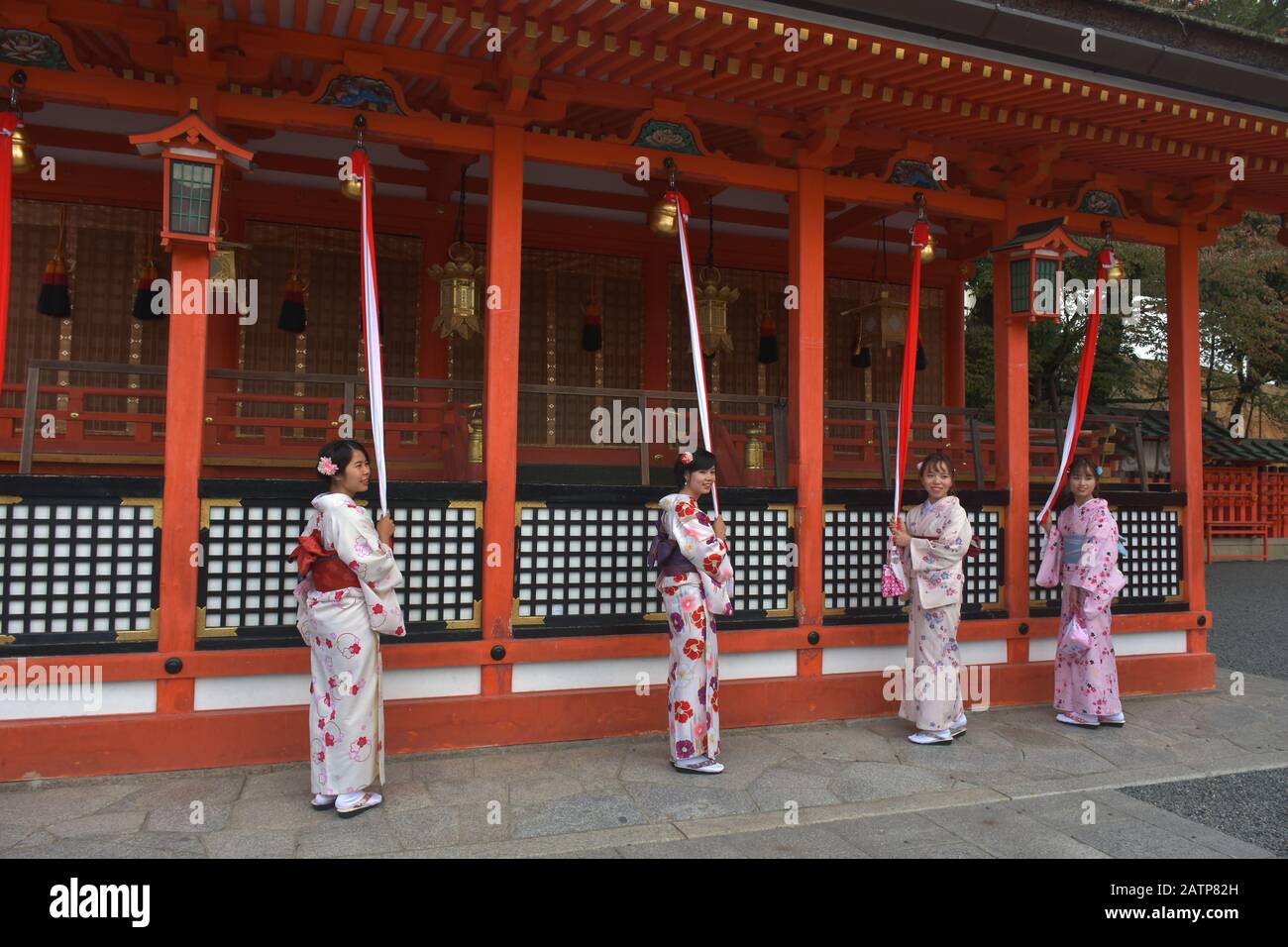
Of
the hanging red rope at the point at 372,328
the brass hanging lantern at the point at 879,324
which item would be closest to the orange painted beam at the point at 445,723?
the hanging red rope at the point at 372,328

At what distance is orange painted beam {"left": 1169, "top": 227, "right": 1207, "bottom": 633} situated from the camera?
7.56 meters

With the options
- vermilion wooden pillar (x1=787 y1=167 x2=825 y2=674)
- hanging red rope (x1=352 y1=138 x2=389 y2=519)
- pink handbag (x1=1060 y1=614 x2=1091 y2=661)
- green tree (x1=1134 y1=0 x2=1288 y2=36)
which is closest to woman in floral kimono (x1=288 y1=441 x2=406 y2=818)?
hanging red rope (x1=352 y1=138 x2=389 y2=519)

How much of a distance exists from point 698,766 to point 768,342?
528 cm

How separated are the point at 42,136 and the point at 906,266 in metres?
8.38

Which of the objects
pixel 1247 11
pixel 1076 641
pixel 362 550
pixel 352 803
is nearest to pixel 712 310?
pixel 1076 641

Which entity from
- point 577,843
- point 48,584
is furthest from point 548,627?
point 48,584

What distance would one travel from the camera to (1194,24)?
19.3 feet

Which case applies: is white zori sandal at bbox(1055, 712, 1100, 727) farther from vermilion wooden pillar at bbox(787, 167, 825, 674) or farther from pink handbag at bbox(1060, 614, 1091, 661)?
vermilion wooden pillar at bbox(787, 167, 825, 674)

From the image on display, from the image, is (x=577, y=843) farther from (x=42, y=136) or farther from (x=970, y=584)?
(x=42, y=136)

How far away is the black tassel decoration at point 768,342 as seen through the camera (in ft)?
30.5

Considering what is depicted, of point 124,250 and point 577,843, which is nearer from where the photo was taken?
point 577,843

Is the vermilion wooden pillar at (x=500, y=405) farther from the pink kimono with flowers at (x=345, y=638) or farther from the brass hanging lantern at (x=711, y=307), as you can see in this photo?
the brass hanging lantern at (x=711, y=307)

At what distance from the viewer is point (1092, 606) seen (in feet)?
21.1

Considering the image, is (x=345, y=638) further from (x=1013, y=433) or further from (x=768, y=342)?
(x=768, y=342)
